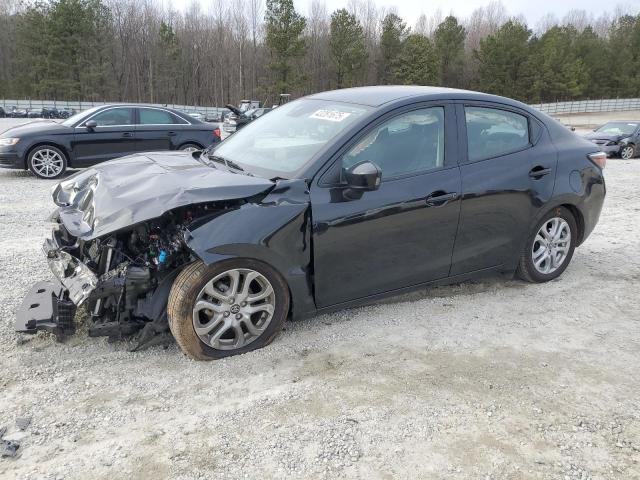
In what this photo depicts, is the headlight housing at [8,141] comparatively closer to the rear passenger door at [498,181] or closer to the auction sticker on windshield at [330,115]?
the auction sticker on windshield at [330,115]

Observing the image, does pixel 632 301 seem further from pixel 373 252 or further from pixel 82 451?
pixel 82 451

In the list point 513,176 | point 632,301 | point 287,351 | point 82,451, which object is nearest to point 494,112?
point 513,176

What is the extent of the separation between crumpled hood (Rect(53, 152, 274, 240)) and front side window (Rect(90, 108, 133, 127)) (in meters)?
6.51

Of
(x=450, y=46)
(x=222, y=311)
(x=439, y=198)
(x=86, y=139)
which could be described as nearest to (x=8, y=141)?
(x=86, y=139)

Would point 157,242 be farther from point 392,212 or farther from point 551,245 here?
point 551,245

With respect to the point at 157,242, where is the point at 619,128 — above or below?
above

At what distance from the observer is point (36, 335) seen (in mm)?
3590

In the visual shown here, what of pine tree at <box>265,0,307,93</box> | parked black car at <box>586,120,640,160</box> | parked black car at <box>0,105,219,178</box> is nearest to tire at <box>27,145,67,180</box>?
parked black car at <box>0,105,219,178</box>

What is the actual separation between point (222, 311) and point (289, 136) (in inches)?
58.0

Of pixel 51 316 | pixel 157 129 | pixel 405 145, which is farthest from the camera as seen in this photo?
pixel 157 129

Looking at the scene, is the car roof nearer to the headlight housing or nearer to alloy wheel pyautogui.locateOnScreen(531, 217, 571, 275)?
alloy wheel pyautogui.locateOnScreen(531, 217, 571, 275)

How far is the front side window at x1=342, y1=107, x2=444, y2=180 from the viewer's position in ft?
11.9

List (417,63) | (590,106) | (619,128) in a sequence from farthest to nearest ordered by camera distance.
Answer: (417,63) < (590,106) < (619,128)

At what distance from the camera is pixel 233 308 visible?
3.29 meters
